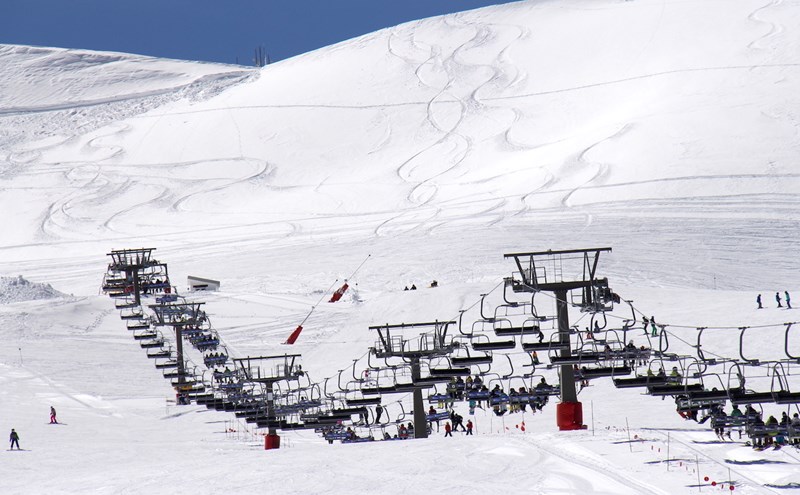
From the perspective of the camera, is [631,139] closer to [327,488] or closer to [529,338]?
[529,338]

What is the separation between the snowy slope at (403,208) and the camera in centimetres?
2514

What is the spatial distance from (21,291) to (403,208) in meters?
26.8

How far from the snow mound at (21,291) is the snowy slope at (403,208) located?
3.92m

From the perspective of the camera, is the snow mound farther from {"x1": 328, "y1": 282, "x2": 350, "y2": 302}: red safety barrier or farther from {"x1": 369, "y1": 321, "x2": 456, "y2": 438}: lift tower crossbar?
{"x1": 369, "y1": 321, "x2": 456, "y2": 438}: lift tower crossbar

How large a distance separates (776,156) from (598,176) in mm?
10158

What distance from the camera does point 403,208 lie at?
77.6 metres

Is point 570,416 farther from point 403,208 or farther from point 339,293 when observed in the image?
point 403,208

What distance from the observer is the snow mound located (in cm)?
5700

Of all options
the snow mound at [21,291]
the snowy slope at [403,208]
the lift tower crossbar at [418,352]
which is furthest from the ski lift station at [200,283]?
the lift tower crossbar at [418,352]

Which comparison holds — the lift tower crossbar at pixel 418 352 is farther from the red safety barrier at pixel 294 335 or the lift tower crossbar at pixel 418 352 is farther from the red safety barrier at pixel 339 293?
the red safety barrier at pixel 339 293

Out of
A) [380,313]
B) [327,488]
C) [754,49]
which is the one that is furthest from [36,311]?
[754,49]

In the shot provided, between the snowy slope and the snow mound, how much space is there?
12.9ft

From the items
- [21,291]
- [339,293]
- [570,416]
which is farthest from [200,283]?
[570,416]

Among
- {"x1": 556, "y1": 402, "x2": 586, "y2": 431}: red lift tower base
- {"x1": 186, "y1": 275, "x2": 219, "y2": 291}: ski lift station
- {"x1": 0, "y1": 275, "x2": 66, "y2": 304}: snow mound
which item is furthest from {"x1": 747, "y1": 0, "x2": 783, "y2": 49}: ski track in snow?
{"x1": 556, "y1": 402, "x2": 586, "y2": 431}: red lift tower base
